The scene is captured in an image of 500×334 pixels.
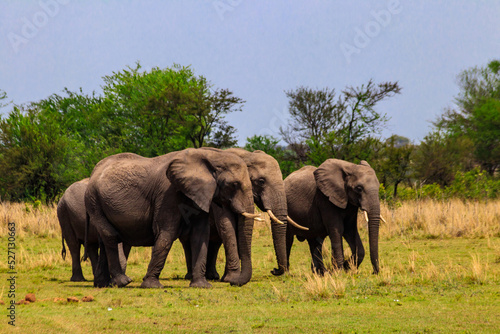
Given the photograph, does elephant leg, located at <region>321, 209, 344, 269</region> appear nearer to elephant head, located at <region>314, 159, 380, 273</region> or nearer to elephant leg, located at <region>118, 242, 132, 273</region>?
elephant head, located at <region>314, 159, 380, 273</region>

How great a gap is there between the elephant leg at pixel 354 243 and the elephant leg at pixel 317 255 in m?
0.56

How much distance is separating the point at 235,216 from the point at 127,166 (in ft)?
7.13

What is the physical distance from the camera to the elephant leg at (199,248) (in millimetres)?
12477

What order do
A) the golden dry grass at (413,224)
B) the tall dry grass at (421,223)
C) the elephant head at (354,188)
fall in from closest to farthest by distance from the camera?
the elephant head at (354,188)
the golden dry grass at (413,224)
the tall dry grass at (421,223)

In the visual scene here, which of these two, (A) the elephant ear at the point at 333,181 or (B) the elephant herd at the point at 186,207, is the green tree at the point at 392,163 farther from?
(B) the elephant herd at the point at 186,207

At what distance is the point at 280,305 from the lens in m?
10.5

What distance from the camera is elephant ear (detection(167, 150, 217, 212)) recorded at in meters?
12.2

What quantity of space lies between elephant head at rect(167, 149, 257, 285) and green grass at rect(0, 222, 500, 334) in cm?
132

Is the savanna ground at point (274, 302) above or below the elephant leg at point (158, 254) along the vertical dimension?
below

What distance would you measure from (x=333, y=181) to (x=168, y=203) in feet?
13.2

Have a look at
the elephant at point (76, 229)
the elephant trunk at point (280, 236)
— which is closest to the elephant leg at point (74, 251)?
the elephant at point (76, 229)

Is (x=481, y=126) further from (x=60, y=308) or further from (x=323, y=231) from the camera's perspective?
(x=60, y=308)

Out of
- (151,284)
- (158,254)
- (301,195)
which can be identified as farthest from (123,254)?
(301,195)

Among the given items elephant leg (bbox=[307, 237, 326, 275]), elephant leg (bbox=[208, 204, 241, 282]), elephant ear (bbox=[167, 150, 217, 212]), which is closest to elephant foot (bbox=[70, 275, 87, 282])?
elephant leg (bbox=[208, 204, 241, 282])
